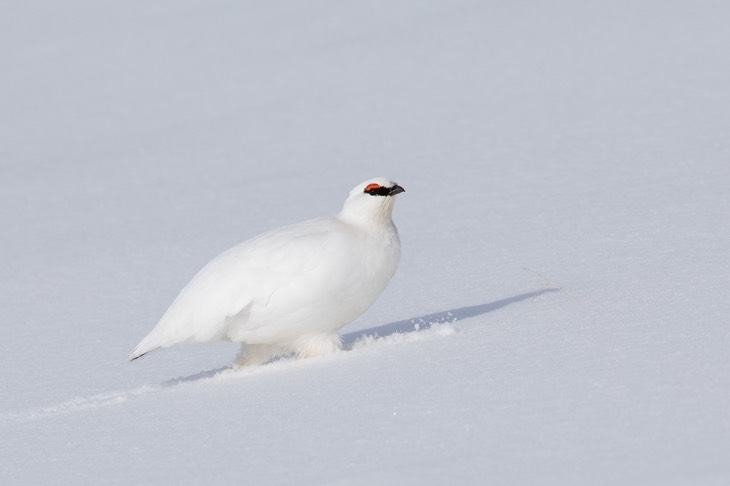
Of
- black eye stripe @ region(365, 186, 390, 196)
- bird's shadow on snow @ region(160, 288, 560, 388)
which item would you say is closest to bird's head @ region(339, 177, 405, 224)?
black eye stripe @ region(365, 186, 390, 196)

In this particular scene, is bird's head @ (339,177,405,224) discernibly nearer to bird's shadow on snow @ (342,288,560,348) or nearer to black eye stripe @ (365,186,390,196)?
black eye stripe @ (365,186,390,196)

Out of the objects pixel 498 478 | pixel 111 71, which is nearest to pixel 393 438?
pixel 498 478

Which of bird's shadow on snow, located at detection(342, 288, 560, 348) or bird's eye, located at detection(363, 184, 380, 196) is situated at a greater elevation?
bird's eye, located at detection(363, 184, 380, 196)

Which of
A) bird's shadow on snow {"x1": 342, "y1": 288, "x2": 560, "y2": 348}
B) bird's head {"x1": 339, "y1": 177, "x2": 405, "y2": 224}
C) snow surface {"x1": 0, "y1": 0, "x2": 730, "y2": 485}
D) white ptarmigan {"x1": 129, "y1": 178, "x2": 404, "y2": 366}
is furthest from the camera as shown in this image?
bird's shadow on snow {"x1": 342, "y1": 288, "x2": 560, "y2": 348}

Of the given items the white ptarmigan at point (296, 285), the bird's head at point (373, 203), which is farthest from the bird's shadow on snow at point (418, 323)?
the bird's head at point (373, 203)

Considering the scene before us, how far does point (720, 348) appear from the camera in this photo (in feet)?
12.0

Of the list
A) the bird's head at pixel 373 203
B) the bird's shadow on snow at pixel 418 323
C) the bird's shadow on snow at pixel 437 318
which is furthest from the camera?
the bird's shadow on snow at pixel 437 318

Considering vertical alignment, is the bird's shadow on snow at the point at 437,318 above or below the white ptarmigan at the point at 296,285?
below

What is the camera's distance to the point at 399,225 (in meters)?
7.97

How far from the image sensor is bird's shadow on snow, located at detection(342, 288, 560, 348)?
507 cm

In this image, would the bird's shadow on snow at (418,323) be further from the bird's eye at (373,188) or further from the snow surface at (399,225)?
the bird's eye at (373,188)

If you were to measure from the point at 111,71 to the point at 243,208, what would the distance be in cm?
564

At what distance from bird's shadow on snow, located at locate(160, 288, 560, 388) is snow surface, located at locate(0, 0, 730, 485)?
3 centimetres

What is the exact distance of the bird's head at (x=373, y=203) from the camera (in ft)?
15.5
